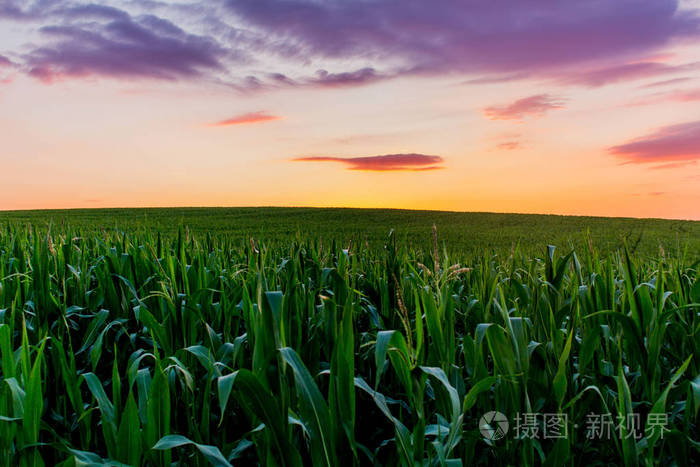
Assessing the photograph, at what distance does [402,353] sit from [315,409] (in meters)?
0.57

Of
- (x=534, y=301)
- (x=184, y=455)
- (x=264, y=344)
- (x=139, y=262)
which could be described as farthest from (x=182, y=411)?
(x=139, y=262)

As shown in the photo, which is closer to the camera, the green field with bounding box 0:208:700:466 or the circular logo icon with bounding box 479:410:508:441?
the green field with bounding box 0:208:700:466

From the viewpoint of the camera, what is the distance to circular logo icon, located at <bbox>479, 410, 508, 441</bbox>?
7.40 feet

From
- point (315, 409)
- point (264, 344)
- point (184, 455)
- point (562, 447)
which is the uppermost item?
point (264, 344)

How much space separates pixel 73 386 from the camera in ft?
8.63

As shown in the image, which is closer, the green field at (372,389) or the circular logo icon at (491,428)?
the green field at (372,389)

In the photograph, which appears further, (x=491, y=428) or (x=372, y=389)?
(x=372, y=389)

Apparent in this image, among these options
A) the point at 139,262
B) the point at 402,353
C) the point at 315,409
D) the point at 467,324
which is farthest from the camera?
the point at 139,262

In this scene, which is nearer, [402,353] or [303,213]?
[402,353]

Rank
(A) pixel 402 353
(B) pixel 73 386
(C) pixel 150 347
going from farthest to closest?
(C) pixel 150 347 < (B) pixel 73 386 < (A) pixel 402 353

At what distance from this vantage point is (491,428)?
7.59 ft

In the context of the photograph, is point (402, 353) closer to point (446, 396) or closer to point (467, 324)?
point (446, 396)

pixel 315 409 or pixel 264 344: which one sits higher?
pixel 264 344

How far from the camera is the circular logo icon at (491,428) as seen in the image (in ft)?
7.40
